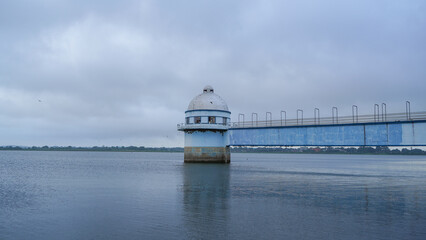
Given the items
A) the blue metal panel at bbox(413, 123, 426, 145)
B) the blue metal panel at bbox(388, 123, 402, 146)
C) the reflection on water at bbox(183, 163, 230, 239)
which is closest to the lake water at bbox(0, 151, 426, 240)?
the reflection on water at bbox(183, 163, 230, 239)

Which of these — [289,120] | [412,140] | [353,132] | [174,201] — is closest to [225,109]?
[289,120]

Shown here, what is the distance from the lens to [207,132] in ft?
252

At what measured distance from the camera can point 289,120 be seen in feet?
217

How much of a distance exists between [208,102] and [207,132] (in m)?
6.77

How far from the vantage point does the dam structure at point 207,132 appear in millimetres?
76062

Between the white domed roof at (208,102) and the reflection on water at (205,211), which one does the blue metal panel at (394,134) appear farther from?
the white domed roof at (208,102)

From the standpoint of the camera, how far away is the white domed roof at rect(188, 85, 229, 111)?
78.2 metres

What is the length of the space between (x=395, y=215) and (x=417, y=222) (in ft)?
6.59

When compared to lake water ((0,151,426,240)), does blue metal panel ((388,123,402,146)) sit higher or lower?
higher

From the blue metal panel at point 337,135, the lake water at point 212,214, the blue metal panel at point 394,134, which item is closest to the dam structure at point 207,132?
the blue metal panel at point 337,135

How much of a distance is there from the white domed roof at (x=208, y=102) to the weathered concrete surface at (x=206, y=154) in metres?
8.86

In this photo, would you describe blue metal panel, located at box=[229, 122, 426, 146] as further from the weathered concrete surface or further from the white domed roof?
the white domed roof

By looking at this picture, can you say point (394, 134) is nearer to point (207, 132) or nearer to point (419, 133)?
point (419, 133)

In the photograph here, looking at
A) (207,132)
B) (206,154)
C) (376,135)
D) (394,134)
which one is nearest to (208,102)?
(207,132)
